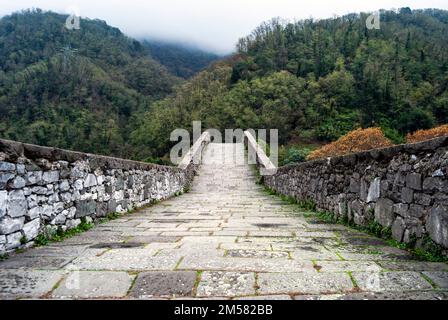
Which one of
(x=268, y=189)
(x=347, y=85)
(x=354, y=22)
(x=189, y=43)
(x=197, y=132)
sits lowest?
(x=268, y=189)

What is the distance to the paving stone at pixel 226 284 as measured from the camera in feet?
6.70

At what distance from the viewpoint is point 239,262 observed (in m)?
2.67

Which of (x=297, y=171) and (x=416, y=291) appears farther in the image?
(x=297, y=171)

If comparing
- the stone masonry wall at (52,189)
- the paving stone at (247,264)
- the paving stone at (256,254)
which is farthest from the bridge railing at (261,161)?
the paving stone at (247,264)

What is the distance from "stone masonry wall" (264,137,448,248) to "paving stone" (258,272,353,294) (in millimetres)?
935

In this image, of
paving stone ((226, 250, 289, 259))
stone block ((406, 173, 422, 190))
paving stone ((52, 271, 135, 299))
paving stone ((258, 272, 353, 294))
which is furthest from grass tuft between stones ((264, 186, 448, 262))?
paving stone ((52, 271, 135, 299))

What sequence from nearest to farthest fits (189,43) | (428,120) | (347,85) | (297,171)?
(297,171) → (428,120) → (347,85) → (189,43)

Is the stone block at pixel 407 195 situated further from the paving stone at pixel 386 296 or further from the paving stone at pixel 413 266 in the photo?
the paving stone at pixel 386 296

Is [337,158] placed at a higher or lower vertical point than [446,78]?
lower

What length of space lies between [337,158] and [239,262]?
9.66 feet

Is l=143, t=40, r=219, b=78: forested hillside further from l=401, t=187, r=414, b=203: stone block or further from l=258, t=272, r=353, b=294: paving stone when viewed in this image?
l=258, t=272, r=353, b=294: paving stone

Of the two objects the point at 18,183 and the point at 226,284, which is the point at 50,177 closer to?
the point at 18,183
